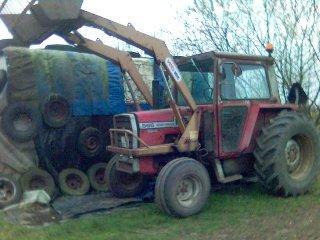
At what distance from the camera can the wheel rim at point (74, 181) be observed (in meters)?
9.55

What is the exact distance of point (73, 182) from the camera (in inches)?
380

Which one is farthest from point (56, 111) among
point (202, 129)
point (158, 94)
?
point (202, 129)

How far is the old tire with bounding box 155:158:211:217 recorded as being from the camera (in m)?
6.92

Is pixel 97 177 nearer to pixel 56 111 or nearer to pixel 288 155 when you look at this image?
pixel 56 111

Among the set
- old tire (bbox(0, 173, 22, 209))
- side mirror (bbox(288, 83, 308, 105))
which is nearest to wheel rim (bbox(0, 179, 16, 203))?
old tire (bbox(0, 173, 22, 209))

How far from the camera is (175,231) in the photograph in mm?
6430

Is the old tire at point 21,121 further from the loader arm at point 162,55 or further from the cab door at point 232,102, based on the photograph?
the cab door at point 232,102

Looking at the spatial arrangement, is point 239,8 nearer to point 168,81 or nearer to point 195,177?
point 168,81

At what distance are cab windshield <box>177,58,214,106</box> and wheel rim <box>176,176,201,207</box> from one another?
1.34m

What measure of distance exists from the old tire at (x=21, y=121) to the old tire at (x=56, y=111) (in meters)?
0.17

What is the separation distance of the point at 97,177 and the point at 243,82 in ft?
11.7

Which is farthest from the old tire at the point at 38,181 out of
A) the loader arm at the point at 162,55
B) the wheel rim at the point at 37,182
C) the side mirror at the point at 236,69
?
the side mirror at the point at 236,69

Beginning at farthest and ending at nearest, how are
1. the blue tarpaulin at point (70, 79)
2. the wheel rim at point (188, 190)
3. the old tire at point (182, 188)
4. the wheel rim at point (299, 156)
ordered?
1. the blue tarpaulin at point (70, 79)
2. the wheel rim at point (299, 156)
3. the wheel rim at point (188, 190)
4. the old tire at point (182, 188)

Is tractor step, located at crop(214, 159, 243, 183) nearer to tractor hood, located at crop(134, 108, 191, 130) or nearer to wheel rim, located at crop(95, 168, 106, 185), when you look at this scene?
tractor hood, located at crop(134, 108, 191, 130)
